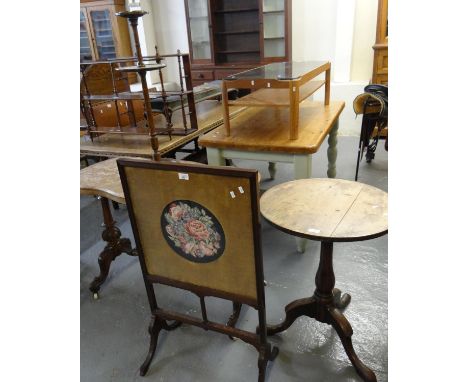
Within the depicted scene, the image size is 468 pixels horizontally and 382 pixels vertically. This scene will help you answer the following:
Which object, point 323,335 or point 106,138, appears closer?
point 323,335

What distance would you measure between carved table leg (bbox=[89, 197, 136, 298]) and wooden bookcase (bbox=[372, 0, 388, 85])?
3339 mm

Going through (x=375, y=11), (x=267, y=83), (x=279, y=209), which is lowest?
(x=279, y=209)

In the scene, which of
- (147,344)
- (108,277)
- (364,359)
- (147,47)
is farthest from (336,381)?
(147,47)

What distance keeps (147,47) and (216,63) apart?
44.8 inches

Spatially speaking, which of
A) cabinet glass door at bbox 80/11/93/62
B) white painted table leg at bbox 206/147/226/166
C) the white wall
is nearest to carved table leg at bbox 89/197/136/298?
white painted table leg at bbox 206/147/226/166

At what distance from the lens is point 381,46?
3.84 m

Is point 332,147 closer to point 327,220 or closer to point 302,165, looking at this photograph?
point 302,165

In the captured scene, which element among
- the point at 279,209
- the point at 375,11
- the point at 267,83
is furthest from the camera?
the point at 375,11

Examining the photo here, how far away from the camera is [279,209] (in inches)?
55.0

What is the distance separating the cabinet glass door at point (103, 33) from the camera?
16.2 ft

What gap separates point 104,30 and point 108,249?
4096mm

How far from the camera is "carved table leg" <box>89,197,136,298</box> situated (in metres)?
2.03

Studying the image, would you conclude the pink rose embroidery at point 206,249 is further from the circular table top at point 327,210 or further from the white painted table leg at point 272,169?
the white painted table leg at point 272,169

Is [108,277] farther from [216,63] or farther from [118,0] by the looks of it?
[118,0]
